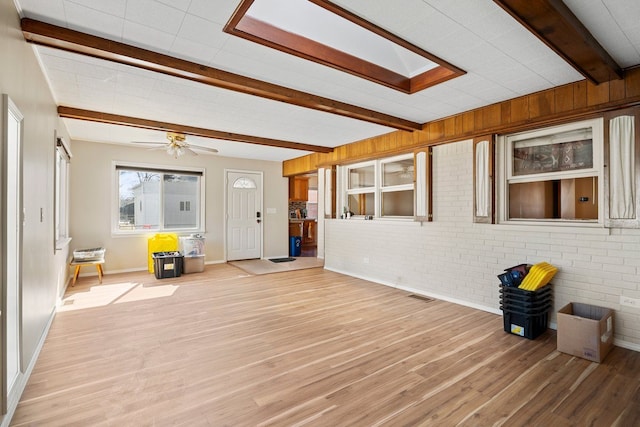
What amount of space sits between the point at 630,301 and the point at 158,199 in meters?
7.57

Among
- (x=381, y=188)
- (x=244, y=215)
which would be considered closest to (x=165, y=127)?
(x=244, y=215)

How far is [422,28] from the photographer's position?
2.28 metres

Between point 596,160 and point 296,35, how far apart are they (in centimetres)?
320

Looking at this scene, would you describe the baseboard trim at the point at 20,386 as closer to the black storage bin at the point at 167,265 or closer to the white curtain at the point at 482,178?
the black storage bin at the point at 167,265

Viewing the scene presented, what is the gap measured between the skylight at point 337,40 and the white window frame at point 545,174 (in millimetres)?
1437

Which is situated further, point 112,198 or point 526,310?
point 112,198

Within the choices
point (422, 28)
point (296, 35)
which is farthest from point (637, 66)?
point (296, 35)

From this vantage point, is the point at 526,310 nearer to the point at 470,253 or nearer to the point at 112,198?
the point at 470,253

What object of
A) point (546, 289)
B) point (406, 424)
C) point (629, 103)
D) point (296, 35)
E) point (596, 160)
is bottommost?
point (406, 424)

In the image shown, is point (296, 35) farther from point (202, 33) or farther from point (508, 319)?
point (508, 319)

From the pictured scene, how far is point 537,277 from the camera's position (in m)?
3.15

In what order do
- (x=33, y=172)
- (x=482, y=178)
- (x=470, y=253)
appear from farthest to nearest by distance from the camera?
(x=470, y=253)
(x=482, y=178)
(x=33, y=172)

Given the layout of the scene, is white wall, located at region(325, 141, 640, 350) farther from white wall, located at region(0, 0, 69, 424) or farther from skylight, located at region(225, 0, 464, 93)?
white wall, located at region(0, 0, 69, 424)

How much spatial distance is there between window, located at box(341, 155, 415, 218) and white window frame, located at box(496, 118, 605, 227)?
4.66 feet
